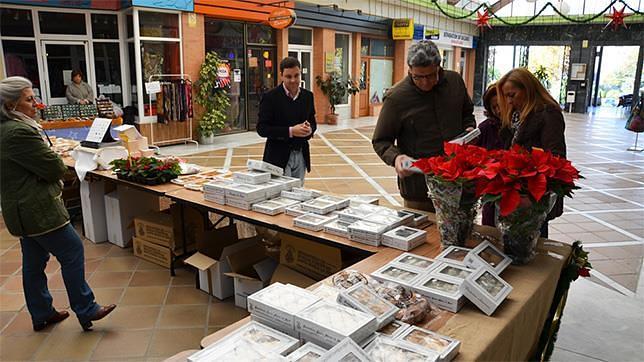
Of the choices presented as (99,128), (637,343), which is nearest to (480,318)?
(637,343)

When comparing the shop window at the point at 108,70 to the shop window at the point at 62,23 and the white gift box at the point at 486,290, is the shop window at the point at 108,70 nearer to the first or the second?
the shop window at the point at 62,23

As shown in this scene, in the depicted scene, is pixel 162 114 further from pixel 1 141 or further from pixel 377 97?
pixel 377 97

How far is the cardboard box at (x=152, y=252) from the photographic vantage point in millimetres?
4133

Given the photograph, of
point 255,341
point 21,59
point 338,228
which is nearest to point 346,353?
point 255,341

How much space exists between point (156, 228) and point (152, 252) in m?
0.24

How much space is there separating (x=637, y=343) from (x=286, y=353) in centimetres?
258

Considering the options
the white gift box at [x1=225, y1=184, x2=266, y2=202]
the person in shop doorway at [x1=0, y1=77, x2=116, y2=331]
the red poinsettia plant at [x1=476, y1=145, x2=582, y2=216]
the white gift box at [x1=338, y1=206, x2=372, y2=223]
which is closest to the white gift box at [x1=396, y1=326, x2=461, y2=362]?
the red poinsettia plant at [x1=476, y1=145, x2=582, y2=216]

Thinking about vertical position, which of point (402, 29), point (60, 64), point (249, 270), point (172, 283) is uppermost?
point (402, 29)

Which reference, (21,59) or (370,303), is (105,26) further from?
(370,303)

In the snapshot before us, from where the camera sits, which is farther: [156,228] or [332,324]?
[156,228]

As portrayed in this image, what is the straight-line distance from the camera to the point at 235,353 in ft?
4.50

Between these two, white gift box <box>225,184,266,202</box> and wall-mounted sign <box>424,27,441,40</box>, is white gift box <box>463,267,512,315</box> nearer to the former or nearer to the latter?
white gift box <box>225,184,266,202</box>

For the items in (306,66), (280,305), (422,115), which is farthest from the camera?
(306,66)

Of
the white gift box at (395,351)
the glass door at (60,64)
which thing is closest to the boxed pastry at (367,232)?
the white gift box at (395,351)
